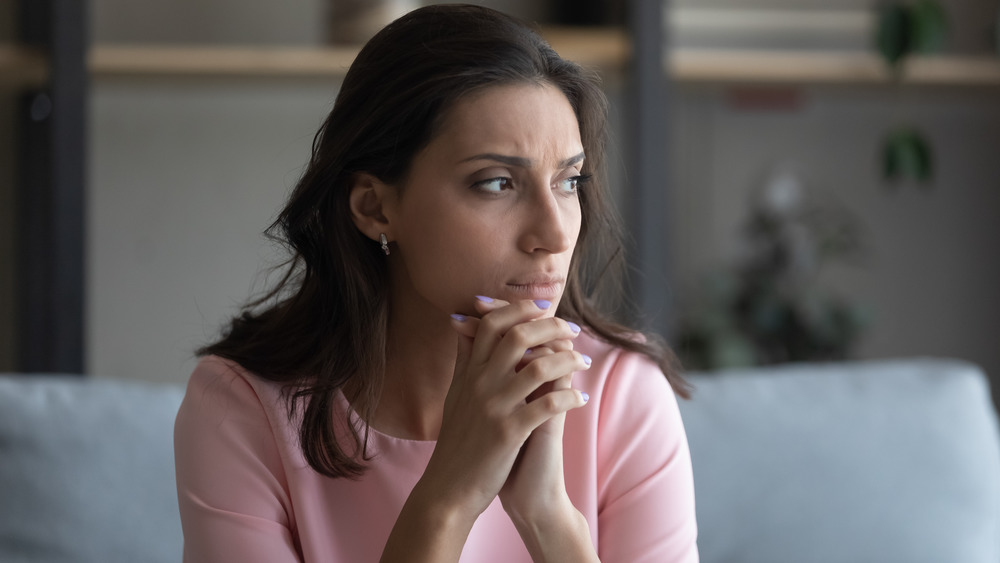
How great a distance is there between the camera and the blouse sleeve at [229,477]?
1096mm

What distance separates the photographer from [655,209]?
87.0 inches

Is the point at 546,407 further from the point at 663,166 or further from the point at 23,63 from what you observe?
the point at 23,63

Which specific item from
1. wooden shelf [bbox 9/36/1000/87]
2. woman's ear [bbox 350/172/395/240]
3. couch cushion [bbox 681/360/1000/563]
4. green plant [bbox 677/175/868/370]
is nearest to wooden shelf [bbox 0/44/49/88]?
wooden shelf [bbox 9/36/1000/87]

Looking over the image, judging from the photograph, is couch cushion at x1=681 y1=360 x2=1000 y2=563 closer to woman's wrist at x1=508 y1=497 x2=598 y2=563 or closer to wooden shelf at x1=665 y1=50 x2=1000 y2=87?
woman's wrist at x1=508 y1=497 x2=598 y2=563

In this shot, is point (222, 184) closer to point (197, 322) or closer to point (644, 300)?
point (197, 322)

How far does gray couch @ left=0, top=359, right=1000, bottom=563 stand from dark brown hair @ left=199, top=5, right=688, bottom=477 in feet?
1.08

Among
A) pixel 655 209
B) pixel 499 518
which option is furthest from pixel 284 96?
pixel 499 518

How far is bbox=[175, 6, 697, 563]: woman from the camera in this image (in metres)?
1.00

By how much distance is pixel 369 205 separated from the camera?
1.11 metres

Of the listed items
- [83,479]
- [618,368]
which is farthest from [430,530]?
[83,479]

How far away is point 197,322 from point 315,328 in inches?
62.0

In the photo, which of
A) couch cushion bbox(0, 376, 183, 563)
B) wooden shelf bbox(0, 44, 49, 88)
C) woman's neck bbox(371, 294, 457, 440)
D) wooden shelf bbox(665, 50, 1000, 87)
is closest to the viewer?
woman's neck bbox(371, 294, 457, 440)

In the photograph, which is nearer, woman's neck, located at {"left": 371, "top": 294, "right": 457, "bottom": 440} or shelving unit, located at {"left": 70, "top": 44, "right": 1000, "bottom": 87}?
woman's neck, located at {"left": 371, "top": 294, "right": 457, "bottom": 440}

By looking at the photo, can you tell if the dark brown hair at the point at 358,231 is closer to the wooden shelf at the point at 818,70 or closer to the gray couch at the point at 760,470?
the gray couch at the point at 760,470
